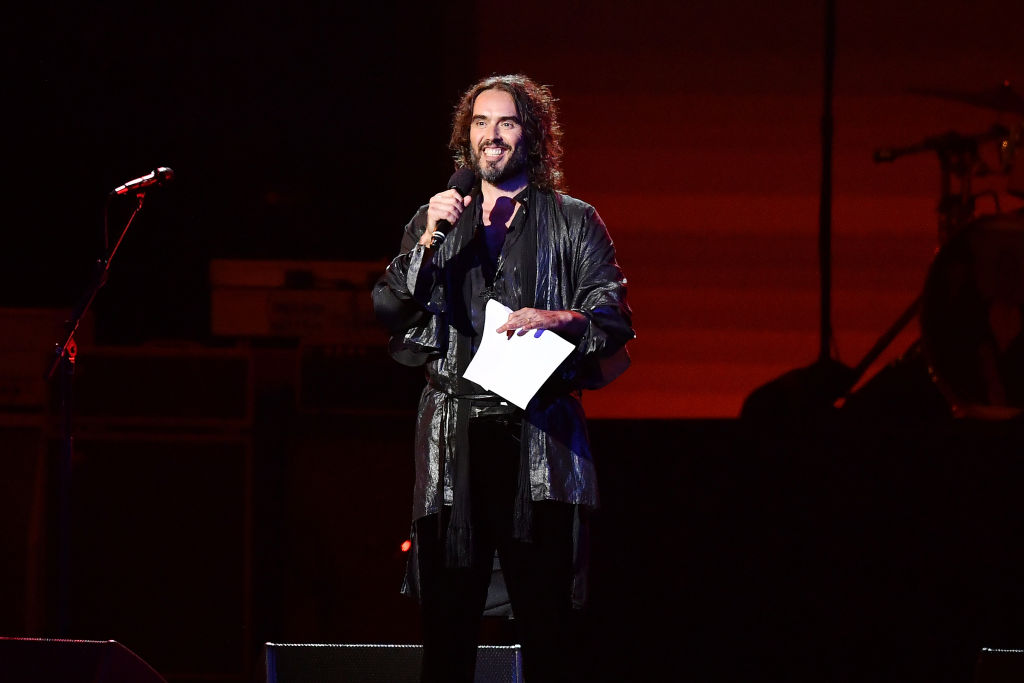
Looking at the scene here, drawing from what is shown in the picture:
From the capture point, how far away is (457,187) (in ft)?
7.07

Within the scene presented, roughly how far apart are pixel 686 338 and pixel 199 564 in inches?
85.5

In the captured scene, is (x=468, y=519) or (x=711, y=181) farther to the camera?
(x=711, y=181)

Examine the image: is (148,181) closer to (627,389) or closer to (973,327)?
(627,389)

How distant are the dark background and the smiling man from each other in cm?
96

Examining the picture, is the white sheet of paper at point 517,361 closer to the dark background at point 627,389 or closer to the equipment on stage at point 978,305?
the dark background at point 627,389

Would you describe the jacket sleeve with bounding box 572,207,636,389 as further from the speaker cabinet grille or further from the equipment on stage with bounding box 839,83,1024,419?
the equipment on stage with bounding box 839,83,1024,419

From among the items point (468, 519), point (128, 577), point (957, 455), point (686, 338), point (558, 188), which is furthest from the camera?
point (686, 338)

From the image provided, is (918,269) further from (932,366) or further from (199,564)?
(199,564)

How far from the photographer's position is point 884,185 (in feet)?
15.3

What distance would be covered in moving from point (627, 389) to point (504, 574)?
2502 mm

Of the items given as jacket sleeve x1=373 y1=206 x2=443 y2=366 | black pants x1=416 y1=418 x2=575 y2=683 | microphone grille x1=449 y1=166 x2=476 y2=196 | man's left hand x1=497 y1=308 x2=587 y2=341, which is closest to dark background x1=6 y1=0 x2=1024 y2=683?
black pants x1=416 y1=418 x2=575 y2=683

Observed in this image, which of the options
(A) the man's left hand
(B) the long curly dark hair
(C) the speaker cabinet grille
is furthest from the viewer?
(C) the speaker cabinet grille

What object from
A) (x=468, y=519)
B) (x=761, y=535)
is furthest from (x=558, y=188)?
(x=761, y=535)

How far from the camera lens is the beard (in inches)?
89.4
